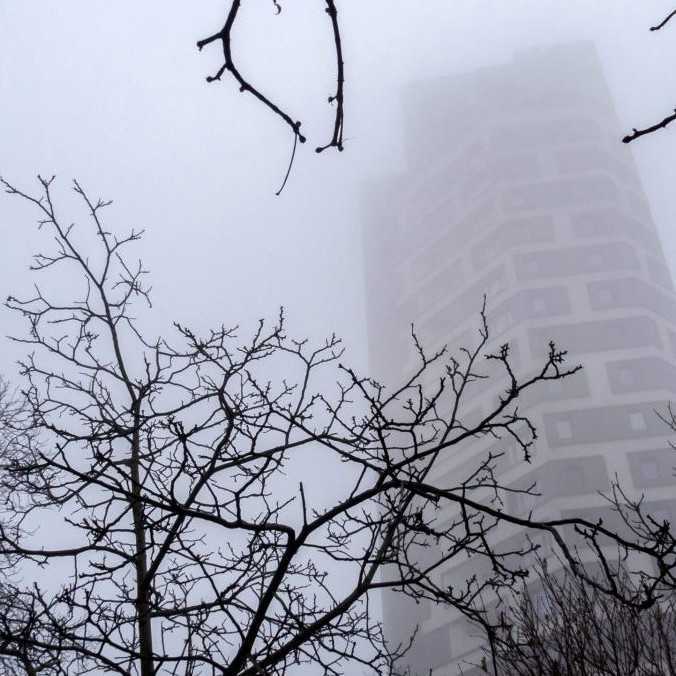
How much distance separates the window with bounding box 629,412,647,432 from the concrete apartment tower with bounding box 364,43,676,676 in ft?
0.67

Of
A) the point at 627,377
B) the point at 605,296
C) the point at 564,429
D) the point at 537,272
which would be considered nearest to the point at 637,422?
the point at 627,377

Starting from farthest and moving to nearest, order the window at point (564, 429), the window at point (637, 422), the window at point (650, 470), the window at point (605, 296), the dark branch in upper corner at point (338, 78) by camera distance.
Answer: the window at point (605, 296) → the window at point (564, 429) → the window at point (637, 422) → the window at point (650, 470) → the dark branch in upper corner at point (338, 78)

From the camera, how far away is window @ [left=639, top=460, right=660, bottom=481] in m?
51.1

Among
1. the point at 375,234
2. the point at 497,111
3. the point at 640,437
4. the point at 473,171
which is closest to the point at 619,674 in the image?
the point at 640,437

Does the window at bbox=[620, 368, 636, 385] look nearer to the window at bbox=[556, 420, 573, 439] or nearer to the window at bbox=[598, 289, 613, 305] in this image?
the window at bbox=[556, 420, 573, 439]

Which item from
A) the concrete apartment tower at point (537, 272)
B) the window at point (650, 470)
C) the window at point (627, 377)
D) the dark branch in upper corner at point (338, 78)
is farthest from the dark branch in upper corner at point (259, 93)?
the window at point (627, 377)

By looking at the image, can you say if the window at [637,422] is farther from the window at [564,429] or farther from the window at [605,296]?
the window at [605,296]

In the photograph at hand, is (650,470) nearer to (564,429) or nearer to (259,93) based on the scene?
(564,429)

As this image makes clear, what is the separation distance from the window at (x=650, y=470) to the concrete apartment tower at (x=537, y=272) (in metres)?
0.10

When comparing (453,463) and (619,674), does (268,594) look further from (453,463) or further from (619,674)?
(453,463)

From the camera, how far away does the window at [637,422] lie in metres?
54.1

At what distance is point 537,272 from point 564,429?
56.5ft

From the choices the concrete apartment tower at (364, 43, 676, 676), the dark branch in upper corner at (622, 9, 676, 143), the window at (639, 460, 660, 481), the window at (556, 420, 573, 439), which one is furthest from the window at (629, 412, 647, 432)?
the dark branch in upper corner at (622, 9, 676, 143)

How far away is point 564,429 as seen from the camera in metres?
56.2
